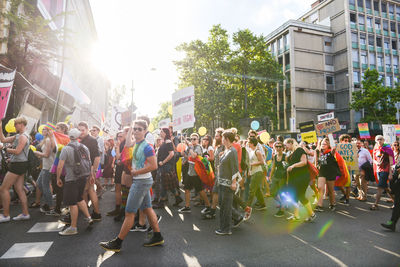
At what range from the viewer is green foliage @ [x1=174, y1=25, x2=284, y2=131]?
2748cm

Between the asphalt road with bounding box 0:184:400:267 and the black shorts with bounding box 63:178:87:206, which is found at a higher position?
the black shorts with bounding box 63:178:87:206

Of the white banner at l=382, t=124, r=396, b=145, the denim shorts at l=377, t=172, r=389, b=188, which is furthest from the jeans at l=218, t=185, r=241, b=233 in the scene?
the white banner at l=382, t=124, r=396, b=145

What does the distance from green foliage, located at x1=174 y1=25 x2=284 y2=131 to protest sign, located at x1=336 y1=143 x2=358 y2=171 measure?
18775 mm

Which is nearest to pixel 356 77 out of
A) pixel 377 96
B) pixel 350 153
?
pixel 377 96

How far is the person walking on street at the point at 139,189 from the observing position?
3797 mm

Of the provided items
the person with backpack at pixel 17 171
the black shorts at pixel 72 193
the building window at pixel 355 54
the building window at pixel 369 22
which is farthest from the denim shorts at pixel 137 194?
the building window at pixel 369 22

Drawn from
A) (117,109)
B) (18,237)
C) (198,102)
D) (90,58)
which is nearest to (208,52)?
(198,102)

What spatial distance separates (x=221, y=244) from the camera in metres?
4.23

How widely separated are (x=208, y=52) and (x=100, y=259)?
26.5 m

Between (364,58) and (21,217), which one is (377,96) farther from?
(21,217)

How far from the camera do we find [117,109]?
11125 mm

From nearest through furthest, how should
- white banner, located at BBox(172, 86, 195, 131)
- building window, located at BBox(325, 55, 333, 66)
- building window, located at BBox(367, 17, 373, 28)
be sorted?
white banner, located at BBox(172, 86, 195, 131) → building window, located at BBox(367, 17, 373, 28) → building window, located at BBox(325, 55, 333, 66)

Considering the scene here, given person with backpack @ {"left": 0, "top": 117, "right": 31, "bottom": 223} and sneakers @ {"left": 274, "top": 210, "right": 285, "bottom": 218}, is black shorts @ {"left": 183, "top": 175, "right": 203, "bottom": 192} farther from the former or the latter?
person with backpack @ {"left": 0, "top": 117, "right": 31, "bottom": 223}

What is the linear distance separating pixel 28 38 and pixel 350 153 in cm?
1191
